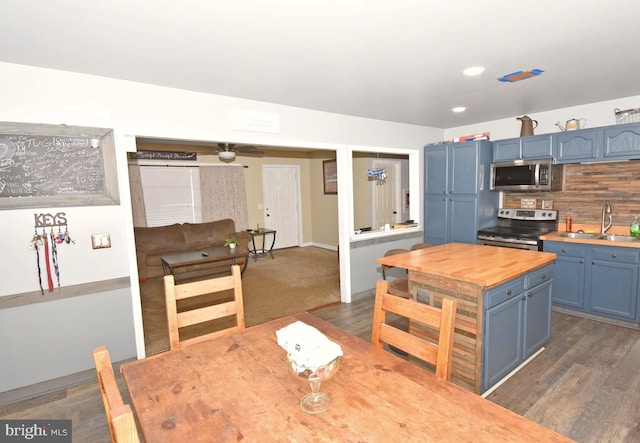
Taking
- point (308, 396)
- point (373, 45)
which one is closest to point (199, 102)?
point (373, 45)

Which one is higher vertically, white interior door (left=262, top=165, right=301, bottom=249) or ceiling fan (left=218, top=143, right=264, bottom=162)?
ceiling fan (left=218, top=143, right=264, bottom=162)

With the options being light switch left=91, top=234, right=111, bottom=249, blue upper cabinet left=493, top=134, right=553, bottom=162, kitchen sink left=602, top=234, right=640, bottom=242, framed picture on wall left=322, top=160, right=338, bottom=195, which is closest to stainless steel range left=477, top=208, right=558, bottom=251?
kitchen sink left=602, top=234, right=640, bottom=242

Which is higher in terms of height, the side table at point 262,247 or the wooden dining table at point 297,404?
the wooden dining table at point 297,404

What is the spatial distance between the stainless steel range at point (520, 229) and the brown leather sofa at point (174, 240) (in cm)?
398

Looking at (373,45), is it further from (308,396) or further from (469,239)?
(469,239)

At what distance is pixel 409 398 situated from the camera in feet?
3.76

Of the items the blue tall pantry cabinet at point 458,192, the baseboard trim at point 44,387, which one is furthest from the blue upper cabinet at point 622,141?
the baseboard trim at point 44,387

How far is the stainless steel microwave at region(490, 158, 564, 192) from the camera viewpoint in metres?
4.08

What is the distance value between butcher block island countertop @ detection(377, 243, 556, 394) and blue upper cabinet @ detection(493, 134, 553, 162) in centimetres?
196

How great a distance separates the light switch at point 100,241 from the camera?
2646 millimetres

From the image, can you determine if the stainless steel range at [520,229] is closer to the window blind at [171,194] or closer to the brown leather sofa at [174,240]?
the brown leather sofa at [174,240]

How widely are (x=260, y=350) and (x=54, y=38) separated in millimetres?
2134

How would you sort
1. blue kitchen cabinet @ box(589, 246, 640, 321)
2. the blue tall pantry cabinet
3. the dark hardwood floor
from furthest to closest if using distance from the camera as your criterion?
1. the blue tall pantry cabinet
2. blue kitchen cabinet @ box(589, 246, 640, 321)
3. the dark hardwood floor

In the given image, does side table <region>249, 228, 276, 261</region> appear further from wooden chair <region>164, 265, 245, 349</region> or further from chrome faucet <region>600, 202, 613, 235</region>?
chrome faucet <region>600, 202, 613, 235</region>
